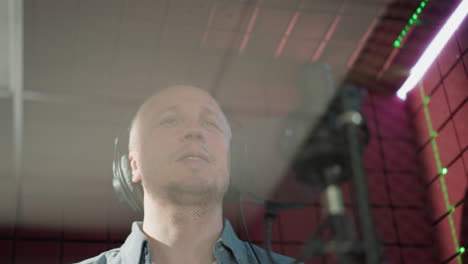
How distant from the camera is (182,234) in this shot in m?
1.68

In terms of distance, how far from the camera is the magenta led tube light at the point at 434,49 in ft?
10.6

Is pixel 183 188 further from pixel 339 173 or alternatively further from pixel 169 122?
pixel 339 173

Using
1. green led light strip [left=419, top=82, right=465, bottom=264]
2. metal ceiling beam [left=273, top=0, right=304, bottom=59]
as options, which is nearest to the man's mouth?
metal ceiling beam [left=273, top=0, right=304, bottom=59]

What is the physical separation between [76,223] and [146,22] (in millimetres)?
1241

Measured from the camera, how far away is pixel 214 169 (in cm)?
166

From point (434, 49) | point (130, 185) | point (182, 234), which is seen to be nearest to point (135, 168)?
point (130, 185)

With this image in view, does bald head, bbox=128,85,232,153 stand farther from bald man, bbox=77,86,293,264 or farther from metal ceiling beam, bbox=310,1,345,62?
metal ceiling beam, bbox=310,1,345,62

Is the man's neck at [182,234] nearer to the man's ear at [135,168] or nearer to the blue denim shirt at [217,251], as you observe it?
the blue denim shirt at [217,251]

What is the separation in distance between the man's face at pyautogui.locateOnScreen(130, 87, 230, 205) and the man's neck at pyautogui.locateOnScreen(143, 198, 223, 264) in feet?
0.16

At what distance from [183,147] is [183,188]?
0.41 feet

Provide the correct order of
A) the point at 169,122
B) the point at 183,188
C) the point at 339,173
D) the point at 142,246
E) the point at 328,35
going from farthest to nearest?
the point at 328,35
the point at 169,122
the point at 142,246
the point at 183,188
the point at 339,173

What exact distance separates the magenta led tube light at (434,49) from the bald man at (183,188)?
6.59ft

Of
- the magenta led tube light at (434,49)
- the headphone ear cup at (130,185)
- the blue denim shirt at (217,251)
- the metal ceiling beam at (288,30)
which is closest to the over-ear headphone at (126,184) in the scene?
the headphone ear cup at (130,185)

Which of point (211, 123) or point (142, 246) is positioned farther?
point (211, 123)
